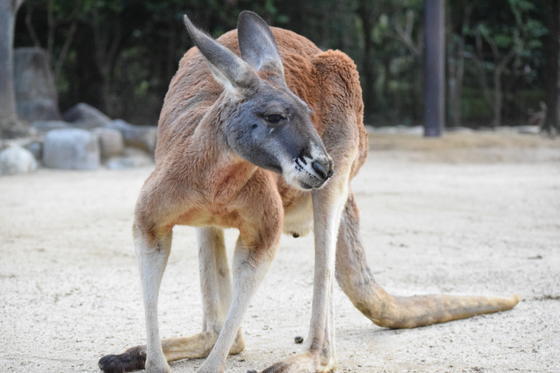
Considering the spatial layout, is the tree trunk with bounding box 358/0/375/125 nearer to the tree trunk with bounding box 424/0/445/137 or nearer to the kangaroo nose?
the tree trunk with bounding box 424/0/445/137

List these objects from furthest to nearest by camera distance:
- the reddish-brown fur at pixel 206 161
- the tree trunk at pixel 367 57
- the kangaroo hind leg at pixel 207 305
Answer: the tree trunk at pixel 367 57
the kangaroo hind leg at pixel 207 305
the reddish-brown fur at pixel 206 161

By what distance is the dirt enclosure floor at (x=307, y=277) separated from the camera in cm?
348

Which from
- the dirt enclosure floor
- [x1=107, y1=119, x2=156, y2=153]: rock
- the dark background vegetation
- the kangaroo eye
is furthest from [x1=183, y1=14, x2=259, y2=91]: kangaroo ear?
the dark background vegetation

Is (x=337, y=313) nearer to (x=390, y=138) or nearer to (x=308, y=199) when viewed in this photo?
(x=308, y=199)

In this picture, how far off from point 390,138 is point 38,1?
6.41 metres

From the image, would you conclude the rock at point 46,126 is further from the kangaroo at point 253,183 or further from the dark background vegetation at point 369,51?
the kangaroo at point 253,183

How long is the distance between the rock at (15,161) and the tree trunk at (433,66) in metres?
5.49

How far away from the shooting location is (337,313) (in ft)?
13.8

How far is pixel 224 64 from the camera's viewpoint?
8.84 feet

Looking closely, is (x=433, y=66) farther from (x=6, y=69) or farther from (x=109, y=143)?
(x=6, y=69)

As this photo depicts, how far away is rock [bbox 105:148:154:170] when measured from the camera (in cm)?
1045

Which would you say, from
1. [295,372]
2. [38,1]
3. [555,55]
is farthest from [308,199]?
[38,1]

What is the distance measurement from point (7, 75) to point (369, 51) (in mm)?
7310

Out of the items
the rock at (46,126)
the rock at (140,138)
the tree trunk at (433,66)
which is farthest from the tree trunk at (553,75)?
the rock at (46,126)
